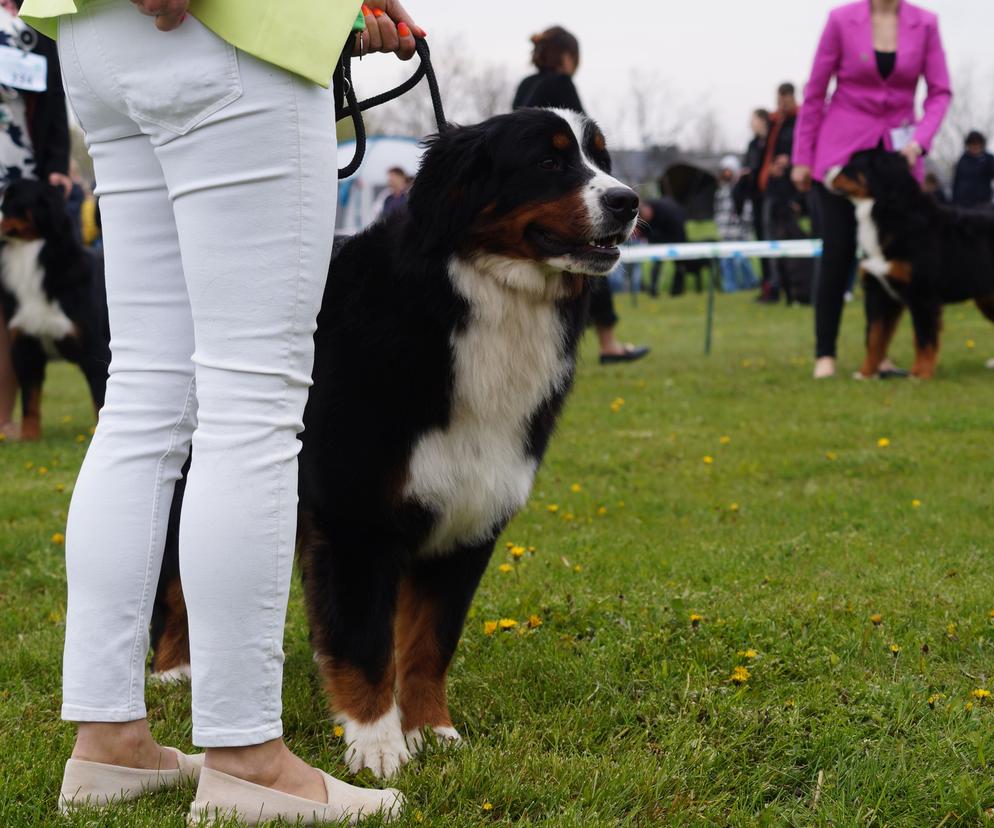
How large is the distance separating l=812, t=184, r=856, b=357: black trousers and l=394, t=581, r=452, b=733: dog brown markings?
19.7 ft

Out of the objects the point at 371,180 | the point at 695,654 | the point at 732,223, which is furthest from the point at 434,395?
the point at 732,223

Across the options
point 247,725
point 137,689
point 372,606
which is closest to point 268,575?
point 247,725

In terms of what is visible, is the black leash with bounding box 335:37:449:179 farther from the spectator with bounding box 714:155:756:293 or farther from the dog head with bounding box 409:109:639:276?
the spectator with bounding box 714:155:756:293

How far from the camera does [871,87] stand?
716 centimetres

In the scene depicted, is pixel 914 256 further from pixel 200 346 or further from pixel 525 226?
pixel 200 346

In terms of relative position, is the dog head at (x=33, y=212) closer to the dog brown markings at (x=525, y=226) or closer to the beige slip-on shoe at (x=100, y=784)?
the dog brown markings at (x=525, y=226)

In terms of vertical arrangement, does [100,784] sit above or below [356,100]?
below

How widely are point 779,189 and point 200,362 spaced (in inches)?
563

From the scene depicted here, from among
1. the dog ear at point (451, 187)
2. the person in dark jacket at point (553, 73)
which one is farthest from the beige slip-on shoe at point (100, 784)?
the person in dark jacket at point (553, 73)

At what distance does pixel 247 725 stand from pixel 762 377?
6775 mm

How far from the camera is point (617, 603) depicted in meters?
3.08

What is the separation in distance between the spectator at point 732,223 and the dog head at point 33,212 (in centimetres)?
1273

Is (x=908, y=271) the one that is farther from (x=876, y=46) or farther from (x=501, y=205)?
(x=501, y=205)

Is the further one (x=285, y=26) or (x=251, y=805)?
(x=251, y=805)
